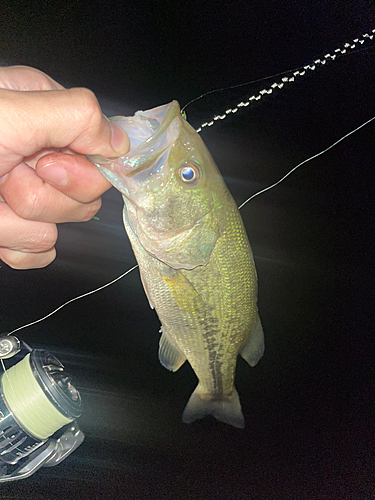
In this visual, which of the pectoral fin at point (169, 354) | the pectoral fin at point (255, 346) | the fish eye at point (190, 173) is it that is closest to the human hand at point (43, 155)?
the fish eye at point (190, 173)

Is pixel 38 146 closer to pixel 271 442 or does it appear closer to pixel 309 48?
pixel 309 48

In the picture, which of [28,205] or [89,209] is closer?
[28,205]

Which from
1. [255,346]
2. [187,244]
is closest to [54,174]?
[187,244]

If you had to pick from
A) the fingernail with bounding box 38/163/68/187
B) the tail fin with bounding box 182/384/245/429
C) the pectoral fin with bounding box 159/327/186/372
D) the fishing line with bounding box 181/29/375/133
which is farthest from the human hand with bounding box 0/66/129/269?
the fishing line with bounding box 181/29/375/133

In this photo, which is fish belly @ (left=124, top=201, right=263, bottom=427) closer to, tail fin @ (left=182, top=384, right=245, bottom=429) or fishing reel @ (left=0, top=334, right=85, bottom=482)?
tail fin @ (left=182, top=384, right=245, bottom=429)

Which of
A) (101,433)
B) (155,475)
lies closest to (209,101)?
(101,433)

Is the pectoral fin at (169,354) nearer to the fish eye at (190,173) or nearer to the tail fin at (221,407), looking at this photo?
the tail fin at (221,407)

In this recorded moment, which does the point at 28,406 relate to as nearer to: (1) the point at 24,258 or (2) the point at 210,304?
(1) the point at 24,258
